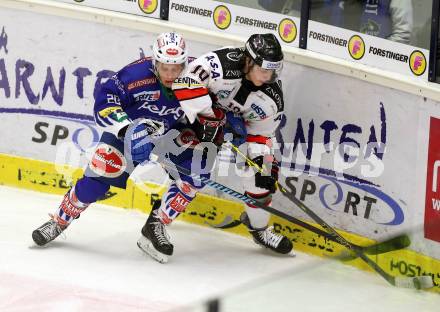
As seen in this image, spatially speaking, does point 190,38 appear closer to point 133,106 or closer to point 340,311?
point 133,106

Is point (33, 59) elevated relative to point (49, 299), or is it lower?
elevated

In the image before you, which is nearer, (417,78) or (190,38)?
(417,78)

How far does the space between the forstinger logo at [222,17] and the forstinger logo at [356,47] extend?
767 millimetres

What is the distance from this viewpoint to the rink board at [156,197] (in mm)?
4988

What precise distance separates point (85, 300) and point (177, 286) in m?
0.49

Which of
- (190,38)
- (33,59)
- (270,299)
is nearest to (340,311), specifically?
(270,299)

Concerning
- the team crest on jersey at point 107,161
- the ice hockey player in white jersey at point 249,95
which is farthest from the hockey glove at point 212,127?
the team crest on jersey at point 107,161

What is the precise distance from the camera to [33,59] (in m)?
5.75

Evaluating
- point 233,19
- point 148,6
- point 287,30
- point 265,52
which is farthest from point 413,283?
point 148,6

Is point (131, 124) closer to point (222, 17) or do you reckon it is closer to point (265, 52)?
point (265, 52)

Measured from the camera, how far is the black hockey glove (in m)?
4.83

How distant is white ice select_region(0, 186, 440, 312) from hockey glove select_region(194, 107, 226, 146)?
660 mm

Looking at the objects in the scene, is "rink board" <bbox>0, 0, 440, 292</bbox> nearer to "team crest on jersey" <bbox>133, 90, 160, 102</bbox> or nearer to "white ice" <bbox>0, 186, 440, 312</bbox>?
"white ice" <bbox>0, 186, 440, 312</bbox>

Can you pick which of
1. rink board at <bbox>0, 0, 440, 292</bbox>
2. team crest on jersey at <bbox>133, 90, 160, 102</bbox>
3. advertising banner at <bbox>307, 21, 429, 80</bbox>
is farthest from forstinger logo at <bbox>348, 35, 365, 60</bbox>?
team crest on jersey at <bbox>133, 90, 160, 102</bbox>
